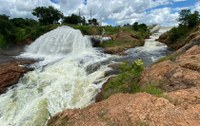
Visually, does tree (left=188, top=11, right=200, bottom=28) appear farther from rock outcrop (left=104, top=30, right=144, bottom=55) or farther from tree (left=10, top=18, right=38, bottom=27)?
tree (left=10, top=18, right=38, bottom=27)

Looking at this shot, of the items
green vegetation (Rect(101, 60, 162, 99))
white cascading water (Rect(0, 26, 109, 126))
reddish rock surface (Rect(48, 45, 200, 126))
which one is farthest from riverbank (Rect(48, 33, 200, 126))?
white cascading water (Rect(0, 26, 109, 126))

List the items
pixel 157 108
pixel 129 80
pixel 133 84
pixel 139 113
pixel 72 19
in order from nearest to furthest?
pixel 139 113 → pixel 157 108 → pixel 133 84 → pixel 129 80 → pixel 72 19

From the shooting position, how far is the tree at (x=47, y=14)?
5769cm

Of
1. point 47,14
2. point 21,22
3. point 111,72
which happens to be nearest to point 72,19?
point 47,14

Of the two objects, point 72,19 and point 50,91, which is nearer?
point 50,91

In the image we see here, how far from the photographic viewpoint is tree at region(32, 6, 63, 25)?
5769cm

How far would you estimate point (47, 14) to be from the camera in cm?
5769

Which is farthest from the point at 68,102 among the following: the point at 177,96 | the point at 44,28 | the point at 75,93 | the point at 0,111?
the point at 44,28

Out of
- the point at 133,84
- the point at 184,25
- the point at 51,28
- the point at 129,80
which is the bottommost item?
the point at 51,28

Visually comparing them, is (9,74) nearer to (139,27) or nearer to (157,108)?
(157,108)

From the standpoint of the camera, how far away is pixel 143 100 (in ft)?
22.6

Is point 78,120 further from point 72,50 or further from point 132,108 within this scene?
point 72,50

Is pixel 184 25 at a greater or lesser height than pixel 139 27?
greater

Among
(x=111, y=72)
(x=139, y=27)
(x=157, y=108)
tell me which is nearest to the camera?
(x=157, y=108)
